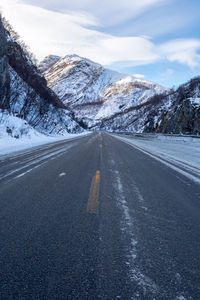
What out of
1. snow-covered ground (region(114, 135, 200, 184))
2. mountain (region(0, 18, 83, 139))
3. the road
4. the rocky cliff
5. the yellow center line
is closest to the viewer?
the road

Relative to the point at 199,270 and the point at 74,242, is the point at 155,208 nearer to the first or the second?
the point at 199,270

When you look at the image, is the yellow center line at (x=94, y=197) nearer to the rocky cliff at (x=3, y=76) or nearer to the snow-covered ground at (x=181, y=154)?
the snow-covered ground at (x=181, y=154)

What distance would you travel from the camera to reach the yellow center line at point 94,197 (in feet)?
10.3

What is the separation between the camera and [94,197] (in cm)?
367

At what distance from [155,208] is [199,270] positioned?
1.47 metres

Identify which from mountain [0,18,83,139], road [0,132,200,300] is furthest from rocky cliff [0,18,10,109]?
road [0,132,200,300]

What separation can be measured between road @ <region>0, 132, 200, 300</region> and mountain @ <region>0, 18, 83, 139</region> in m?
20.1

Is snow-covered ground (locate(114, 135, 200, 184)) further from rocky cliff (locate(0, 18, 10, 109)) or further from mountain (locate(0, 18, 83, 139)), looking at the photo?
rocky cliff (locate(0, 18, 10, 109))

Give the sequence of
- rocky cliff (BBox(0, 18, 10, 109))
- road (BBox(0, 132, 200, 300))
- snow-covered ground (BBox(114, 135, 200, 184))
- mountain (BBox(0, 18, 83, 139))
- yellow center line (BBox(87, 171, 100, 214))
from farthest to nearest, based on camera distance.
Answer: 1. mountain (BBox(0, 18, 83, 139))
2. rocky cliff (BBox(0, 18, 10, 109))
3. snow-covered ground (BBox(114, 135, 200, 184))
4. yellow center line (BBox(87, 171, 100, 214))
5. road (BBox(0, 132, 200, 300))

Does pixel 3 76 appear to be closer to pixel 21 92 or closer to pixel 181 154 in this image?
pixel 21 92

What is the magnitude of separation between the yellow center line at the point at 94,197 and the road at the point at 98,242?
0.02m

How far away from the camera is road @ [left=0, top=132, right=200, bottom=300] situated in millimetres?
1595

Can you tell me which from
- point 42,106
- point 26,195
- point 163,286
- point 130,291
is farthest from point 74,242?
point 42,106

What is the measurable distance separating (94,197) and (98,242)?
144 cm
